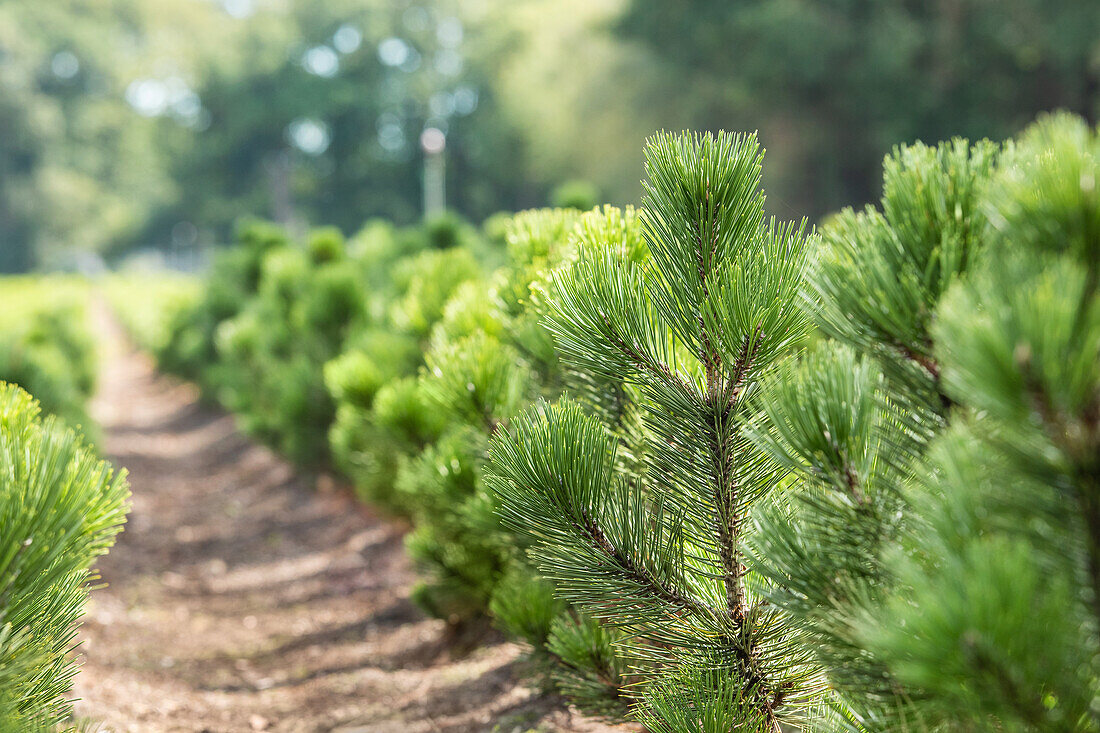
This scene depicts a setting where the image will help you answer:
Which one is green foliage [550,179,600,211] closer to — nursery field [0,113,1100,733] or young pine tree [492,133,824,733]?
nursery field [0,113,1100,733]

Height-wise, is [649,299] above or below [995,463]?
above

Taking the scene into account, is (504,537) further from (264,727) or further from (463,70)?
(463,70)

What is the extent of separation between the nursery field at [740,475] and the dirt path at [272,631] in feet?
0.12

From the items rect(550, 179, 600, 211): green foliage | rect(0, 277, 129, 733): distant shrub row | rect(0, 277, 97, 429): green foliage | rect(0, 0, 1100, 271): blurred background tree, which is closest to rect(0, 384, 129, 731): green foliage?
rect(0, 277, 129, 733): distant shrub row

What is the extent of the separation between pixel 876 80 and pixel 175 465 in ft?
60.0

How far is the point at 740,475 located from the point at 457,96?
4770 centimetres

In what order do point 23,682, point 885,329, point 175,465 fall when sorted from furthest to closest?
1. point 175,465
2. point 23,682
3. point 885,329

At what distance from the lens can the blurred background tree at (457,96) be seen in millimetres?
20062

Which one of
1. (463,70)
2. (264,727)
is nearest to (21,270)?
(463,70)

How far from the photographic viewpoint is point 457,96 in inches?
1825

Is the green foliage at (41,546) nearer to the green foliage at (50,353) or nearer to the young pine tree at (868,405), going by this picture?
the young pine tree at (868,405)

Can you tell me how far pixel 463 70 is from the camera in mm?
45375

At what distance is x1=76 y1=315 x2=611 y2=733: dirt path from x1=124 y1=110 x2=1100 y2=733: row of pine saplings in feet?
3.23

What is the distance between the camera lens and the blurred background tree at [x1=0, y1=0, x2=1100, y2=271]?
20.1m
